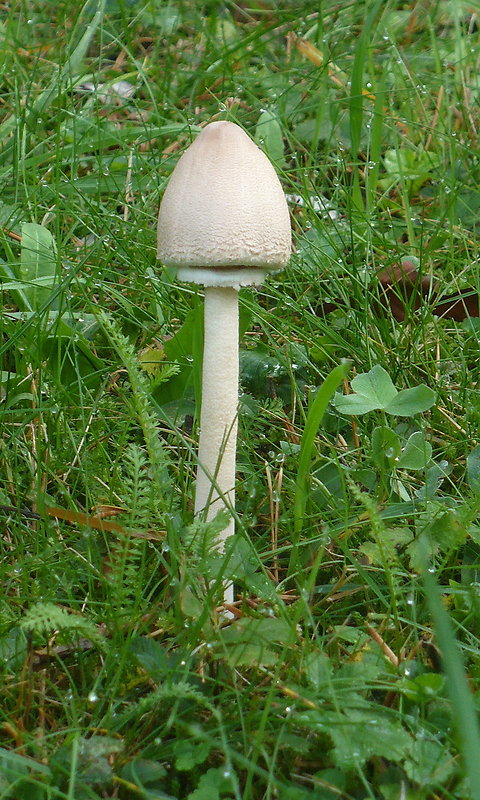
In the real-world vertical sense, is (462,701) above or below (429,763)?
above

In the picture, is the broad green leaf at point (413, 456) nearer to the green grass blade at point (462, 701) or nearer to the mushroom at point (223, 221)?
the mushroom at point (223, 221)

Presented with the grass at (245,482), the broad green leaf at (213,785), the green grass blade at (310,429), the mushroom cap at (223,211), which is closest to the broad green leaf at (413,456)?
the grass at (245,482)

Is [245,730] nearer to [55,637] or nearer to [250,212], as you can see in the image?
[55,637]

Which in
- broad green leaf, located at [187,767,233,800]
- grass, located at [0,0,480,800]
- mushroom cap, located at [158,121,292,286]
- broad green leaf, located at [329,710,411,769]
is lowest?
broad green leaf, located at [187,767,233,800]

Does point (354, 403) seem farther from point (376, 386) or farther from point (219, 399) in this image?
point (219, 399)

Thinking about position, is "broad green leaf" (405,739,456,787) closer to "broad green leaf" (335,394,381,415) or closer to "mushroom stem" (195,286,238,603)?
"mushroom stem" (195,286,238,603)

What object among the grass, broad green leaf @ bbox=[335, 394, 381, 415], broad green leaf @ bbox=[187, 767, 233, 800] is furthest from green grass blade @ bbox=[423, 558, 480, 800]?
broad green leaf @ bbox=[335, 394, 381, 415]

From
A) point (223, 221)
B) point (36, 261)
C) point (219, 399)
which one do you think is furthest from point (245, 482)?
point (36, 261)
